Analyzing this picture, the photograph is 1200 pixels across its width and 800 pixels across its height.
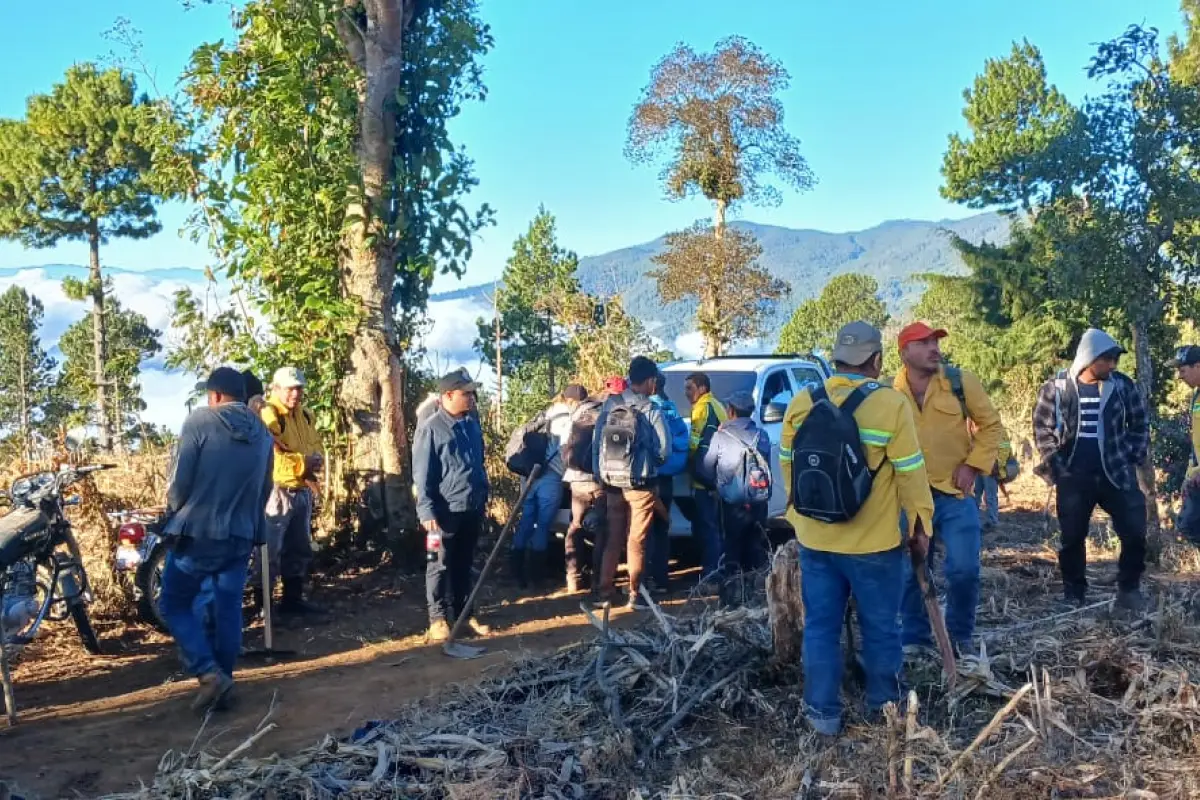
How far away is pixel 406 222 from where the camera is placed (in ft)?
30.5

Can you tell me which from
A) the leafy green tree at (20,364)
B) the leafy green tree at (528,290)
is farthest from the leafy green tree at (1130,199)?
the leafy green tree at (20,364)

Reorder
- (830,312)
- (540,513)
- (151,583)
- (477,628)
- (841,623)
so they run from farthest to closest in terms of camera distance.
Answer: (830,312) < (540,513) < (477,628) < (151,583) < (841,623)

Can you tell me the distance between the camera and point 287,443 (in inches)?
297

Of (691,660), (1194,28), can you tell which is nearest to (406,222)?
(691,660)

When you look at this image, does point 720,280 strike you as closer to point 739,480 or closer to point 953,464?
point 739,480

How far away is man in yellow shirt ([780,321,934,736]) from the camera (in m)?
4.37

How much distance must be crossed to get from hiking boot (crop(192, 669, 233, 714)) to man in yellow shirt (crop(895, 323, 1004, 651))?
12.0ft

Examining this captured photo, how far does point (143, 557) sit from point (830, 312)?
149 feet

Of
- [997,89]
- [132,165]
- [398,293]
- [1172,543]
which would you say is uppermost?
[997,89]

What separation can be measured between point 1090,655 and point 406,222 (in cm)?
658

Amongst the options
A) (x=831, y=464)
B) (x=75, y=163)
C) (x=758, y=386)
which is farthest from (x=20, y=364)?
(x=831, y=464)

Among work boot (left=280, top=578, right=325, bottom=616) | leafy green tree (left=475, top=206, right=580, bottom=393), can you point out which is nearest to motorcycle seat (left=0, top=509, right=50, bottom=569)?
work boot (left=280, top=578, right=325, bottom=616)

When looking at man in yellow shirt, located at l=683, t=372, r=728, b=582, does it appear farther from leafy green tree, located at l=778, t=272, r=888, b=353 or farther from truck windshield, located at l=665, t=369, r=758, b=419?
leafy green tree, located at l=778, t=272, r=888, b=353

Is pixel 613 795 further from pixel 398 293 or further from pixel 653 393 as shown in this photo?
pixel 398 293
